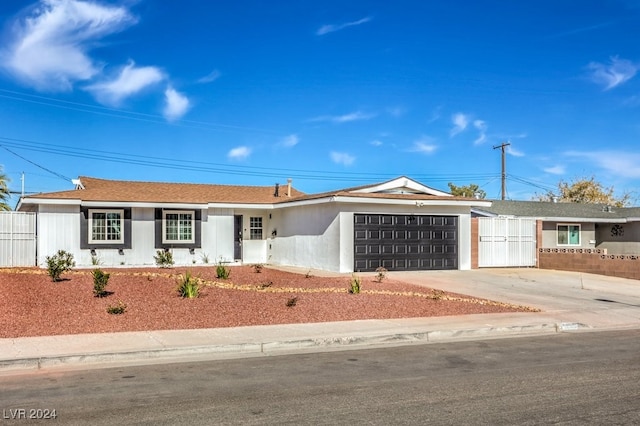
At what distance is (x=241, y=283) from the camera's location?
17812 mm

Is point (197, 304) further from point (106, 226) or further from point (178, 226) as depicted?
point (178, 226)

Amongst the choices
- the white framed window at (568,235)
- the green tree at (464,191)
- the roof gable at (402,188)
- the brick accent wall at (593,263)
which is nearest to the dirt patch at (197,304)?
the roof gable at (402,188)

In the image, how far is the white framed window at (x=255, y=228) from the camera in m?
27.5

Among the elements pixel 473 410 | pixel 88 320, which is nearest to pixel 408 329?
pixel 473 410

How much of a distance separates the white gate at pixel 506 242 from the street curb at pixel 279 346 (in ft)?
43.4

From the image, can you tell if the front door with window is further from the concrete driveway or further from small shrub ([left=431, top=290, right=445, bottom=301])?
small shrub ([left=431, top=290, right=445, bottom=301])

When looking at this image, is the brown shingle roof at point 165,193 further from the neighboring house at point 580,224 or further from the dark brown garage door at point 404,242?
the neighboring house at point 580,224

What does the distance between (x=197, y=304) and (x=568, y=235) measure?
80.3 ft

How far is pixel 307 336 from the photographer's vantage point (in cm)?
1045

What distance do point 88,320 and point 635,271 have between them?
20.8 meters

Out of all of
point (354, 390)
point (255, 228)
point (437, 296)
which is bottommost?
point (354, 390)

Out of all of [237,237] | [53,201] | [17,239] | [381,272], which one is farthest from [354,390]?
[237,237]

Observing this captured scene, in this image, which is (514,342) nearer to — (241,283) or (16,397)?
(16,397)

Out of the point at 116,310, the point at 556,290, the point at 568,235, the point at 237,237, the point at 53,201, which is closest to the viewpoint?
the point at 116,310
